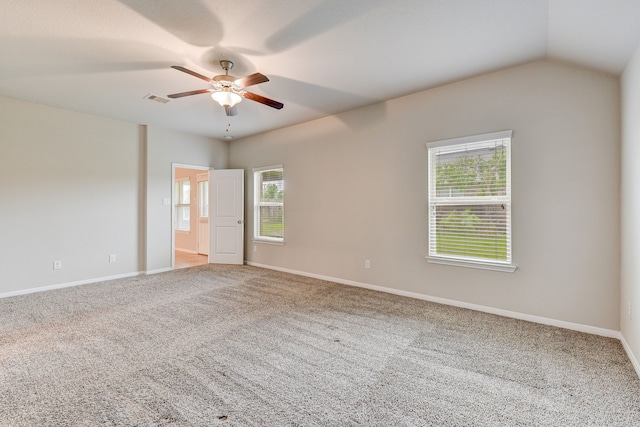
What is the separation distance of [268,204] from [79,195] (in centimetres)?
303

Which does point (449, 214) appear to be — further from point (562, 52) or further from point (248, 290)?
point (248, 290)

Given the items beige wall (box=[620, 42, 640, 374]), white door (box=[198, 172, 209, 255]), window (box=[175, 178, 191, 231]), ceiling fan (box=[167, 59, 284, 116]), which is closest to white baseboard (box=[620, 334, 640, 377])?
beige wall (box=[620, 42, 640, 374])

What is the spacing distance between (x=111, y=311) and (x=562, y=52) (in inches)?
213

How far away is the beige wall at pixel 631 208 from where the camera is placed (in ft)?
7.14

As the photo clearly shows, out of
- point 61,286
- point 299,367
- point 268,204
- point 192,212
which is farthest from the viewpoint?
point 192,212

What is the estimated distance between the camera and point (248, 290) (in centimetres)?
426

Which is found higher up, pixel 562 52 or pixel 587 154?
pixel 562 52

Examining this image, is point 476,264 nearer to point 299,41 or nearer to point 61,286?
point 299,41

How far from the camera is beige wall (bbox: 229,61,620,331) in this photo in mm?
2744

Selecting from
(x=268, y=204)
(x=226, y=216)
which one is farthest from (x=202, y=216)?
(x=268, y=204)

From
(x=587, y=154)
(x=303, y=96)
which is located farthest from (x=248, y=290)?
(x=587, y=154)

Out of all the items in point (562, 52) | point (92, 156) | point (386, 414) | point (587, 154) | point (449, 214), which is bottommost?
point (386, 414)

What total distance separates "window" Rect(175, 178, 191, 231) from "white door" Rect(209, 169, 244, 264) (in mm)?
2141

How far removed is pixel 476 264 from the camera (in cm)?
338
